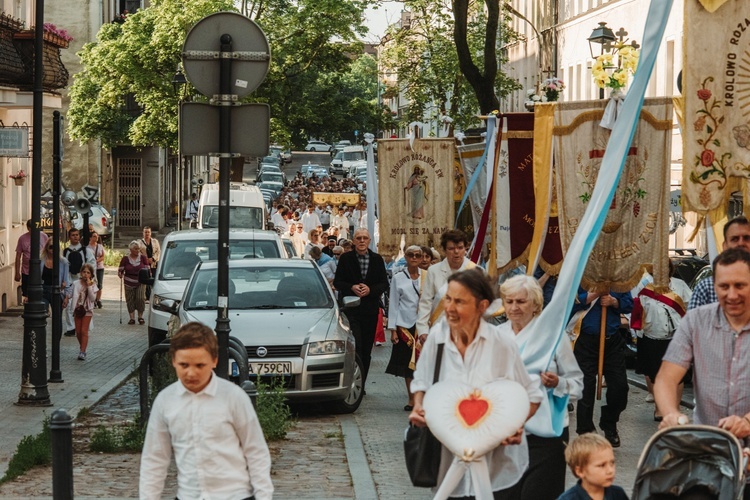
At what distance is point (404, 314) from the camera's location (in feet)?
49.8

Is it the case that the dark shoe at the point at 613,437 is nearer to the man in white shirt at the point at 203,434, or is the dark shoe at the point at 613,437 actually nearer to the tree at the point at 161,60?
the man in white shirt at the point at 203,434

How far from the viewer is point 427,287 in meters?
13.1

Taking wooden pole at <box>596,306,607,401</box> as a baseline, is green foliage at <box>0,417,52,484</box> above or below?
below

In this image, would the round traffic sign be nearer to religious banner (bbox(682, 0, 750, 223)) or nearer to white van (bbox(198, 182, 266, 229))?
religious banner (bbox(682, 0, 750, 223))

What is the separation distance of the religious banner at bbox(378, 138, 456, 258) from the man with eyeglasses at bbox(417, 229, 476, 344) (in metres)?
6.62

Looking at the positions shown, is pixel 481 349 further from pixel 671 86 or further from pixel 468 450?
pixel 671 86

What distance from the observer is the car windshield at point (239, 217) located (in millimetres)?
36781

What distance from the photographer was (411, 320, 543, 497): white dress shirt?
6.52 metres

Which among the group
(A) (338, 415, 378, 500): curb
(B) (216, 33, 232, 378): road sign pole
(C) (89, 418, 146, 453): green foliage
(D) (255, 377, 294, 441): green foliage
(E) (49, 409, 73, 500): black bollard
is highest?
(B) (216, 33, 232, 378): road sign pole

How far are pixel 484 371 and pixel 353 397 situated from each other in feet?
28.4

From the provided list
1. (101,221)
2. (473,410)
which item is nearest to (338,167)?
Answer: (101,221)

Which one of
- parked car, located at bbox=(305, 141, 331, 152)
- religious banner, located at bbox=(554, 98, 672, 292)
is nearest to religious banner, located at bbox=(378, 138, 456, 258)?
religious banner, located at bbox=(554, 98, 672, 292)

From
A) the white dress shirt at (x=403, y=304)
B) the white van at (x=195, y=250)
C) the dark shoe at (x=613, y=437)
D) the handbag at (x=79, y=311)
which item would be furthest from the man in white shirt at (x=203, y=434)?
the handbag at (x=79, y=311)

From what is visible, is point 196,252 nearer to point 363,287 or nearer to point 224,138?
point 363,287
